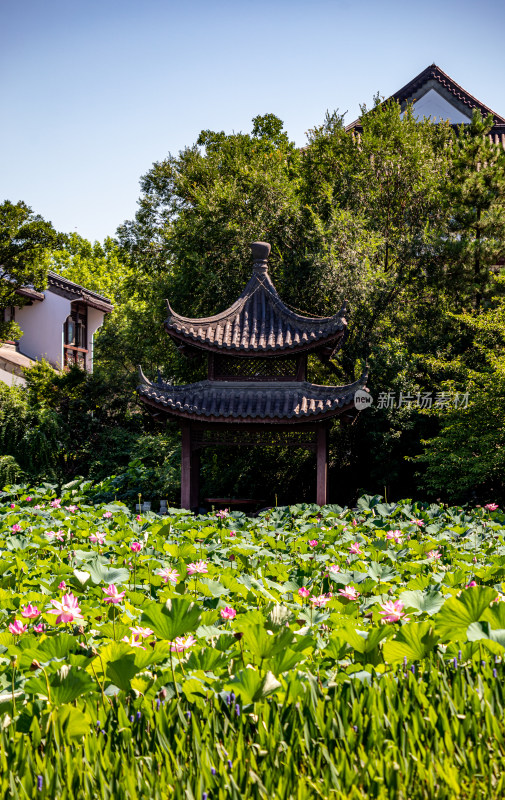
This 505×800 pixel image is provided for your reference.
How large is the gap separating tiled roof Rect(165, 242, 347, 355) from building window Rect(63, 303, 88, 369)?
46.7 ft

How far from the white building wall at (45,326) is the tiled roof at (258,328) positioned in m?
13.7

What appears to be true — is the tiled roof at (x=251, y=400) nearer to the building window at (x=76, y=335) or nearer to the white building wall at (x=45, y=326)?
the white building wall at (x=45, y=326)

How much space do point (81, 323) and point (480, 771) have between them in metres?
27.9

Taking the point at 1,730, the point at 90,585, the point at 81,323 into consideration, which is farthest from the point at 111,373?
the point at 1,730

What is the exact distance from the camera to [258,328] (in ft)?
44.6

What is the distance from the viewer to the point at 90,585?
392 centimetres

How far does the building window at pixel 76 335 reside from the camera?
27.2 meters

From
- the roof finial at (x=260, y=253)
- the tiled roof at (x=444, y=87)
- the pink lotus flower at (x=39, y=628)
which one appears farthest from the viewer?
the tiled roof at (x=444, y=87)

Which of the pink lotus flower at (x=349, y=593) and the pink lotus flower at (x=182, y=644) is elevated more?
the pink lotus flower at (x=349, y=593)

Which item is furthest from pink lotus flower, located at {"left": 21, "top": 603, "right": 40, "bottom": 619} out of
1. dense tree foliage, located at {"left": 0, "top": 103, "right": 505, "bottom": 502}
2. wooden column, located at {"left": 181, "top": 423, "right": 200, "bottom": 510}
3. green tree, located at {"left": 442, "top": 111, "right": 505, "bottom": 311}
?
green tree, located at {"left": 442, "top": 111, "right": 505, "bottom": 311}

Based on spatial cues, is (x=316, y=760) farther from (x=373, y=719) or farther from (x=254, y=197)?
(x=254, y=197)

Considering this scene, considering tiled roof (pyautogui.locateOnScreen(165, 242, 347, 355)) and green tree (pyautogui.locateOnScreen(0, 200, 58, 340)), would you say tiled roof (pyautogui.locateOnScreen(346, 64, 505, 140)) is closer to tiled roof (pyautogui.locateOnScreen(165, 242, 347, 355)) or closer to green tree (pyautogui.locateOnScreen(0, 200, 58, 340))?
green tree (pyautogui.locateOnScreen(0, 200, 58, 340))

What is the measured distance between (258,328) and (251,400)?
1.49m

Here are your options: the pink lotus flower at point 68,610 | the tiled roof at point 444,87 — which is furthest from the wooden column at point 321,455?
the tiled roof at point 444,87
